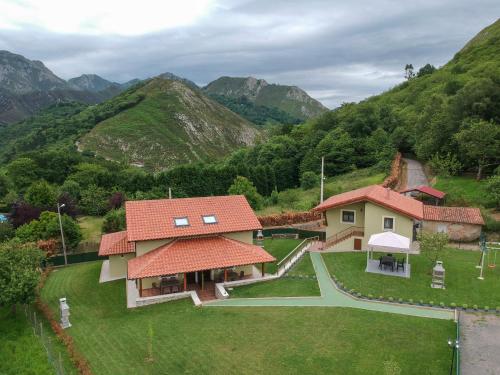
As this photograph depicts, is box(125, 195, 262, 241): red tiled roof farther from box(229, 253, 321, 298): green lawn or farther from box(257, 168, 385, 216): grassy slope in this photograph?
box(257, 168, 385, 216): grassy slope

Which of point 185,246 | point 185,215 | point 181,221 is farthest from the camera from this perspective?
point 185,215

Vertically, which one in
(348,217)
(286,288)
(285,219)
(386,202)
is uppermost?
(386,202)

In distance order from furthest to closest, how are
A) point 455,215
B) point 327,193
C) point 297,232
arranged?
1. point 327,193
2. point 297,232
3. point 455,215

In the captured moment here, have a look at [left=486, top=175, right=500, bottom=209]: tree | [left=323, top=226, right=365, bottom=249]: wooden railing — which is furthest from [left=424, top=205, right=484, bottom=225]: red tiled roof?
[left=323, top=226, right=365, bottom=249]: wooden railing

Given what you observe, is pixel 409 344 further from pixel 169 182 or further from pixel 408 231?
pixel 169 182

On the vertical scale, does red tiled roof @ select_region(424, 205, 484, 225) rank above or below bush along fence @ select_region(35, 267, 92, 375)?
above

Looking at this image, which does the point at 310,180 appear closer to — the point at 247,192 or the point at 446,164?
the point at 247,192

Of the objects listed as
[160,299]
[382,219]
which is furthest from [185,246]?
[382,219]
